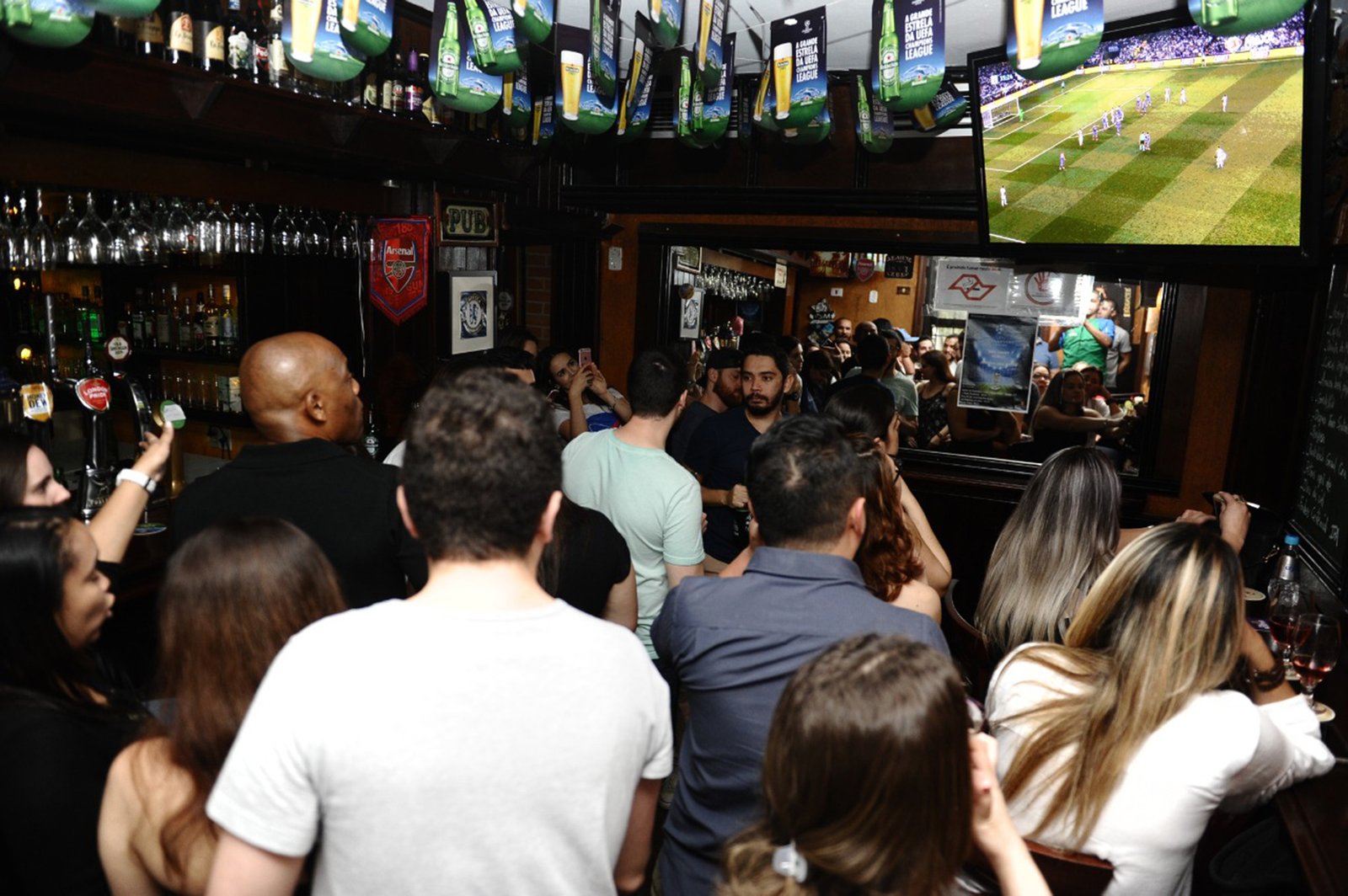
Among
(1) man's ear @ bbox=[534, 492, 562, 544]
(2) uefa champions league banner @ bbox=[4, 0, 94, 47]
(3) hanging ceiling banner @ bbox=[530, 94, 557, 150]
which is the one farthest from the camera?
(3) hanging ceiling banner @ bbox=[530, 94, 557, 150]

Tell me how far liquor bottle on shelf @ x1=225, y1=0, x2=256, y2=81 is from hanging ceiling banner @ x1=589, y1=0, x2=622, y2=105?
128 centimetres

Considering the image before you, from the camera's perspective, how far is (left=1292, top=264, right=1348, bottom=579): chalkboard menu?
11.2ft

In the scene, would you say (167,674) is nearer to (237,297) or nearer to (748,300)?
(237,297)

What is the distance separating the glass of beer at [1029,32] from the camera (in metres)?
2.84

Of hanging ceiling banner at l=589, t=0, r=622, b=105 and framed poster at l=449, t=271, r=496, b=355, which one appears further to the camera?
framed poster at l=449, t=271, r=496, b=355

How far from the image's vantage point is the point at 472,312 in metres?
5.21

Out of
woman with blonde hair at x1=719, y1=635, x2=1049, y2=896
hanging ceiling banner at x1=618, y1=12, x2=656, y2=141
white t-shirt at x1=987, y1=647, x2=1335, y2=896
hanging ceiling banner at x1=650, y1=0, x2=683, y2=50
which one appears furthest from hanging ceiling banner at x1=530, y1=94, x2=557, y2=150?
woman with blonde hair at x1=719, y1=635, x2=1049, y2=896

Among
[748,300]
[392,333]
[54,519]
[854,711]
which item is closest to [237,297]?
[392,333]

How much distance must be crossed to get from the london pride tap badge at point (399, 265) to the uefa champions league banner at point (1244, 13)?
335cm

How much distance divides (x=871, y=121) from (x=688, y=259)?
8.90 feet

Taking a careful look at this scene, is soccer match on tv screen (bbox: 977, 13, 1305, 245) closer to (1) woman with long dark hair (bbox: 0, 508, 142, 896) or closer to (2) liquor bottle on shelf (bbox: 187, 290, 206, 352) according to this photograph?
(1) woman with long dark hair (bbox: 0, 508, 142, 896)

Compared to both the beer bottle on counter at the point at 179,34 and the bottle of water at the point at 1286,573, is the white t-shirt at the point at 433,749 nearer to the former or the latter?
the bottle of water at the point at 1286,573

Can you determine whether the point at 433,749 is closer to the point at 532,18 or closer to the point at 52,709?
the point at 52,709

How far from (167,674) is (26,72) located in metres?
2.39
